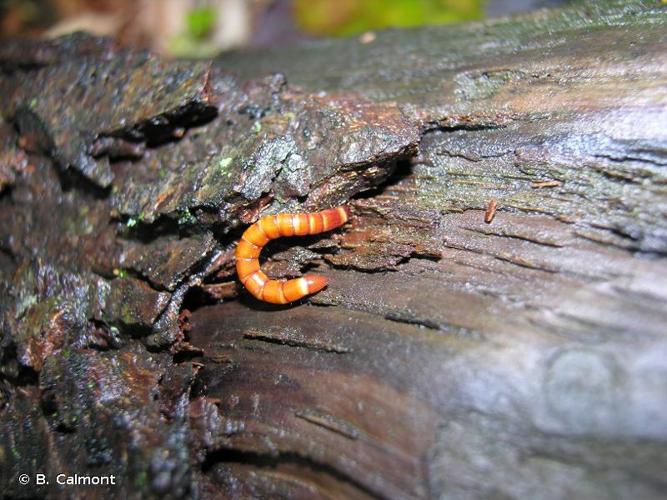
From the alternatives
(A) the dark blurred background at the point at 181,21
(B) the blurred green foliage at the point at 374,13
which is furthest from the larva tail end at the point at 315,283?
(A) the dark blurred background at the point at 181,21

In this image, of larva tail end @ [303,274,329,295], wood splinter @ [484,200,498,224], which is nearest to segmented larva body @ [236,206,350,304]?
larva tail end @ [303,274,329,295]

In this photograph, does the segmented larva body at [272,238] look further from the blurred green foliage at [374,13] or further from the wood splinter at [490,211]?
the blurred green foliage at [374,13]

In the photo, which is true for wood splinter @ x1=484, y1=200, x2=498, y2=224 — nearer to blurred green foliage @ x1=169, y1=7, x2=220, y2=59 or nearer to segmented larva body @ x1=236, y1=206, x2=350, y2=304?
segmented larva body @ x1=236, y1=206, x2=350, y2=304

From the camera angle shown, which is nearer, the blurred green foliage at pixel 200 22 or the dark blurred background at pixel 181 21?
the dark blurred background at pixel 181 21

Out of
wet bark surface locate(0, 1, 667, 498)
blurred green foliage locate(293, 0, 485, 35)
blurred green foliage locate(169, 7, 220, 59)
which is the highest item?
blurred green foliage locate(169, 7, 220, 59)

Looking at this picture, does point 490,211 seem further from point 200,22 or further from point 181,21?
point 181,21
